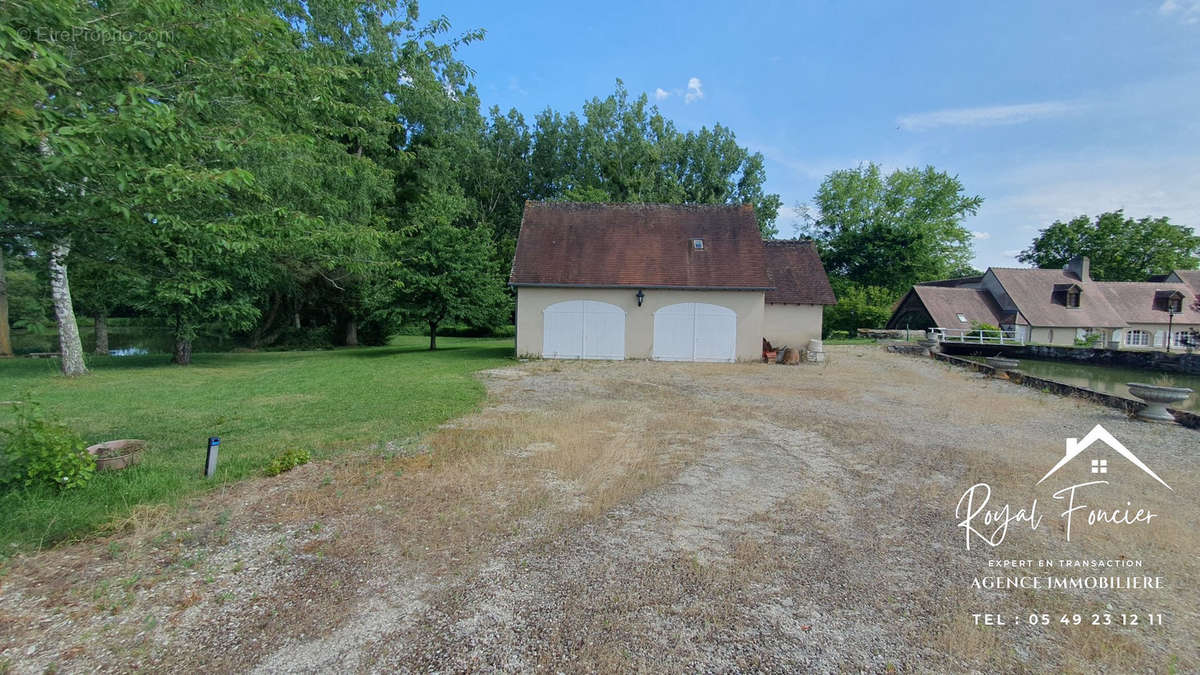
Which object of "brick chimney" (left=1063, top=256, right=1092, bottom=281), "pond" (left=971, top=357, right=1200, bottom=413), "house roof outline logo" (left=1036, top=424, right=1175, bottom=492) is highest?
"brick chimney" (left=1063, top=256, right=1092, bottom=281)

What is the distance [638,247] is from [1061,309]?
31.5 m

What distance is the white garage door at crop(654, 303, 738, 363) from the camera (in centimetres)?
1747

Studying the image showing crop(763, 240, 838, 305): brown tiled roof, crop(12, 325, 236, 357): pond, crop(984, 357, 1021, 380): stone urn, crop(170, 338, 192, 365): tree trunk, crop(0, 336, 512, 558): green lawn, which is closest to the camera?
crop(0, 336, 512, 558): green lawn

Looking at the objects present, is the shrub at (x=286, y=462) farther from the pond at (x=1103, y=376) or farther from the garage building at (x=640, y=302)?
the pond at (x=1103, y=376)

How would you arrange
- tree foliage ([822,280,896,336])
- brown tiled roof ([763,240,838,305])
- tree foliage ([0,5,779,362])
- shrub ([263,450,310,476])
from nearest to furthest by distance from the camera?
1. tree foliage ([0,5,779,362])
2. shrub ([263,450,310,476])
3. brown tiled roof ([763,240,838,305])
4. tree foliage ([822,280,896,336])

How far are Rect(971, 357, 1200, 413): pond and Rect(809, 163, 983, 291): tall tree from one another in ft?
62.1

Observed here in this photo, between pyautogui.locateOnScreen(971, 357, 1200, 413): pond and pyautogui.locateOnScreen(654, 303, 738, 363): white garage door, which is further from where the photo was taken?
pyautogui.locateOnScreen(654, 303, 738, 363): white garage door

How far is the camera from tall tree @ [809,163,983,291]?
40875 millimetres

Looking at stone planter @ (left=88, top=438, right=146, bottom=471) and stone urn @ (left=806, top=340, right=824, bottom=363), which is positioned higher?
stone urn @ (left=806, top=340, right=824, bottom=363)

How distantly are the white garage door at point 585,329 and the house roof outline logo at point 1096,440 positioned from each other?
1197 centimetres

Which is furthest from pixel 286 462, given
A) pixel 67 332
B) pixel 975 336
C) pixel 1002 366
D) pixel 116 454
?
pixel 975 336

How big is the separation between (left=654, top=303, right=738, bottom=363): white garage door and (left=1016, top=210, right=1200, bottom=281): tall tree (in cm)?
4628

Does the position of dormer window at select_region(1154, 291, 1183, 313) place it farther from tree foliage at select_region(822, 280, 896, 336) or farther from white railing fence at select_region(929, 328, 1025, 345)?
tree foliage at select_region(822, 280, 896, 336)

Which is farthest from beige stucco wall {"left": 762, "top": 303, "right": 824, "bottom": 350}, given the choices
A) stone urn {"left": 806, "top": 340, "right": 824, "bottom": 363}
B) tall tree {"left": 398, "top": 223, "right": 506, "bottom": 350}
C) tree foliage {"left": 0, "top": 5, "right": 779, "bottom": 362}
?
tree foliage {"left": 0, "top": 5, "right": 779, "bottom": 362}
